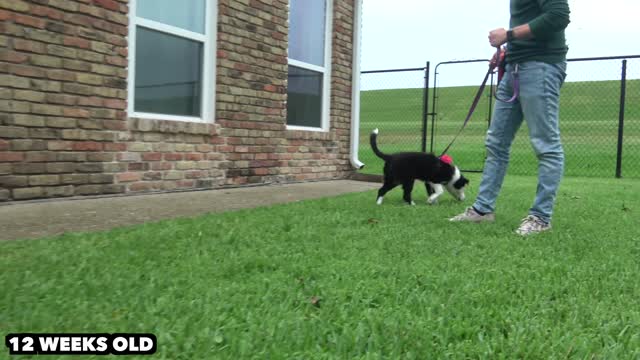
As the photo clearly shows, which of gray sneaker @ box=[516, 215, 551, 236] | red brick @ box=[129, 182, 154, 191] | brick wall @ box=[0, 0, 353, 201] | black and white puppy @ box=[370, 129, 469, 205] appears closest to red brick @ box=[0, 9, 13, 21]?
brick wall @ box=[0, 0, 353, 201]

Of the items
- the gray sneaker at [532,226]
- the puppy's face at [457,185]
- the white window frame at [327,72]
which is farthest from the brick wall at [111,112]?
the gray sneaker at [532,226]

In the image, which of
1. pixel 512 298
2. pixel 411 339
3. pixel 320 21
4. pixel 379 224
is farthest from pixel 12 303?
pixel 320 21

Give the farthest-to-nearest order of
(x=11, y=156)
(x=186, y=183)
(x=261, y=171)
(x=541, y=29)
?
(x=261, y=171), (x=186, y=183), (x=11, y=156), (x=541, y=29)

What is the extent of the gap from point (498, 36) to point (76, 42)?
3263 millimetres

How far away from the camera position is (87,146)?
14.7 feet

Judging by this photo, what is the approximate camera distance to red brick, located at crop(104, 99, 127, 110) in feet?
15.1

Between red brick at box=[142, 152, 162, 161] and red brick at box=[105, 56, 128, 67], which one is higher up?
red brick at box=[105, 56, 128, 67]

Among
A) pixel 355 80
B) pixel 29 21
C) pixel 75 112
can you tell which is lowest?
pixel 75 112

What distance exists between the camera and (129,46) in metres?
4.80

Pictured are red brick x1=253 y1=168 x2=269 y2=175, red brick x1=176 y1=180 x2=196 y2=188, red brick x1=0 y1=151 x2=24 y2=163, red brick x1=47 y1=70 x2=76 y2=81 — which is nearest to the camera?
red brick x1=0 y1=151 x2=24 y2=163

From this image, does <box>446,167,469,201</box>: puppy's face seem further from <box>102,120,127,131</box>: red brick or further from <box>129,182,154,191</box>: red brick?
<box>102,120,127,131</box>: red brick

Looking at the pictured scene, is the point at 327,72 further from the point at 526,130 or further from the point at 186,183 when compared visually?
the point at 526,130

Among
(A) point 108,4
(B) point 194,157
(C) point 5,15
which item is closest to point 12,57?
(C) point 5,15

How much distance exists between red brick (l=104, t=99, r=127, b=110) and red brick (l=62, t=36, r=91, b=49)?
474 millimetres
